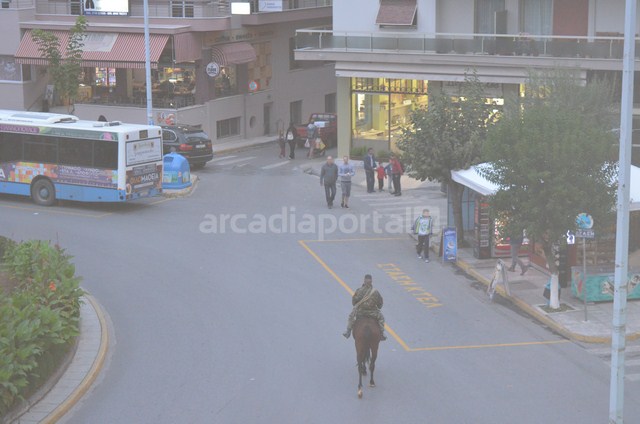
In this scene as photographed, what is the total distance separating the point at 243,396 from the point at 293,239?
39.7ft

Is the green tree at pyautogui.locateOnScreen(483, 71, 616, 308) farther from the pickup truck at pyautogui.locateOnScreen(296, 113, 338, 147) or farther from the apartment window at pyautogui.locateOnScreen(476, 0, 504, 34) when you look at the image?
the pickup truck at pyautogui.locateOnScreen(296, 113, 338, 147)

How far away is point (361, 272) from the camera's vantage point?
24188 mm

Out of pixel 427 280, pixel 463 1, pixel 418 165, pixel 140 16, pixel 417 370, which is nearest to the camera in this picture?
pixel 417 370

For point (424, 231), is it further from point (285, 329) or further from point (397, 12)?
point (397, 12)

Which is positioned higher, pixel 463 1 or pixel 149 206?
pixel 463 1

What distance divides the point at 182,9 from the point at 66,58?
554cm

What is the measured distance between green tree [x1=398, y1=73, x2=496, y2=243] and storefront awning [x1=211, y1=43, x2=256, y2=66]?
70.3 feet

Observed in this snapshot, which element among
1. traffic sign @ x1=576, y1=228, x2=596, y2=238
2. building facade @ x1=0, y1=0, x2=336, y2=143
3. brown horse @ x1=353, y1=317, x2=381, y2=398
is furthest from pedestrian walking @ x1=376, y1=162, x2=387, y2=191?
brown horse @ x1=353, y1=317, x2=381, y2=398

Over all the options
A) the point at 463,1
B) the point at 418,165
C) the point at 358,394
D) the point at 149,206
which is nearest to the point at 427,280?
the point at 418,165

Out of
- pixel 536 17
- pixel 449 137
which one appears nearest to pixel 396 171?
pixel 449 137

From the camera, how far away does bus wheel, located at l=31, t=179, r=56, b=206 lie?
31312 mm

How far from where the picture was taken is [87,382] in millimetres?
16234

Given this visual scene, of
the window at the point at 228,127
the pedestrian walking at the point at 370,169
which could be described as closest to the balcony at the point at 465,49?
the pedestrian walking at the point at 370,169

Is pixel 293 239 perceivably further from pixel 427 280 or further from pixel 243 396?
pixel 243 396
